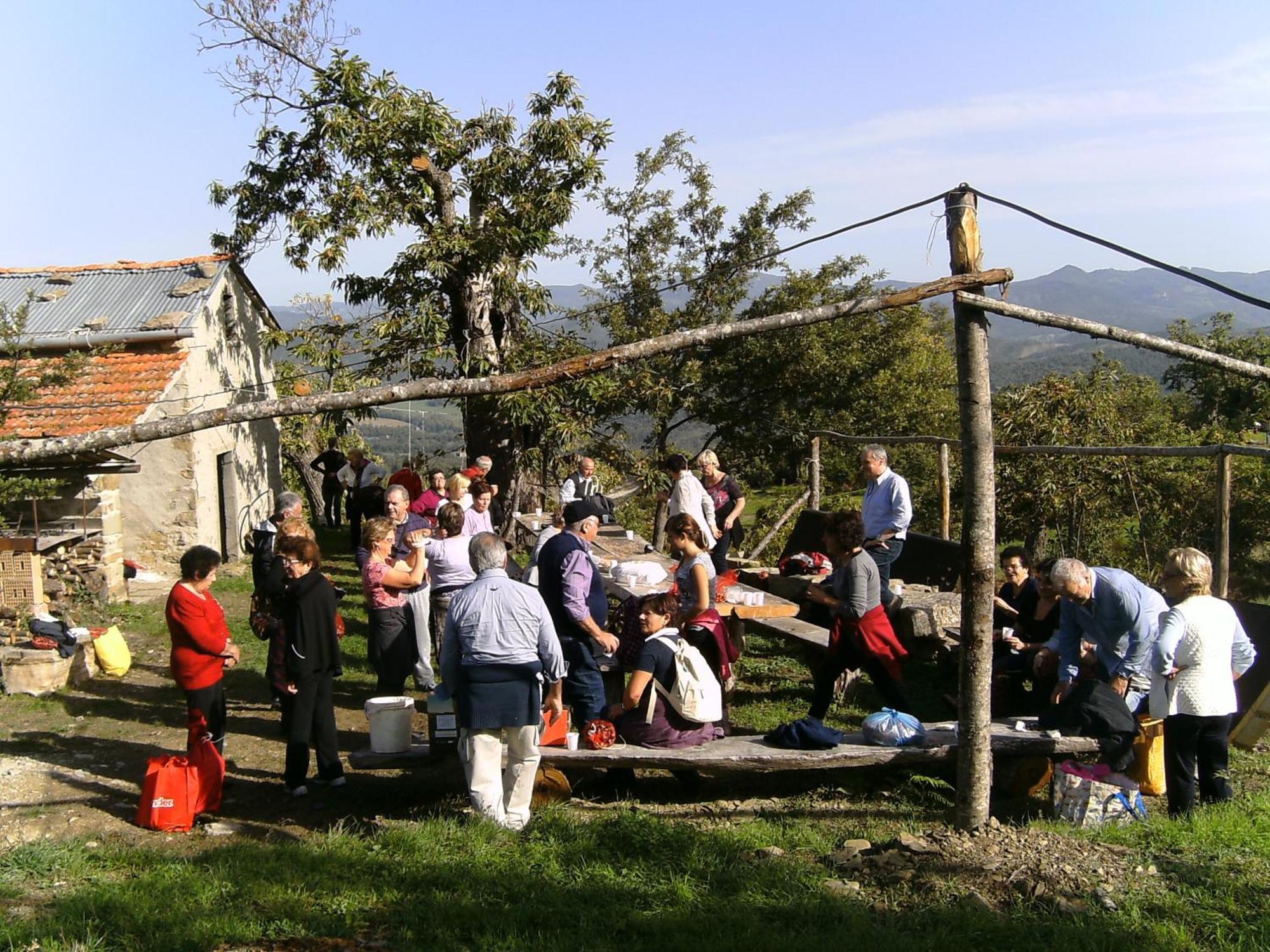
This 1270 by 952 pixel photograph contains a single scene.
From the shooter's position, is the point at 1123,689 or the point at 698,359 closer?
the point at 1123,689

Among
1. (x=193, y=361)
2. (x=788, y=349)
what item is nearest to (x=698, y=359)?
(x=788, y=349)

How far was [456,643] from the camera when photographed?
18.1ft

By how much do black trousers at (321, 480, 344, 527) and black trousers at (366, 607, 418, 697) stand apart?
40.3ft

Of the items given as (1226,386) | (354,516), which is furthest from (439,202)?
(1226,386)

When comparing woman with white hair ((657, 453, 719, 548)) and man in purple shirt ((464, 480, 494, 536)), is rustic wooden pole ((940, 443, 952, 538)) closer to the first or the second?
woman with white hair ((657, 453, 719, 548))

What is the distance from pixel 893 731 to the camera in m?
6.03

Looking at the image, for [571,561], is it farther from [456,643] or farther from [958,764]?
[958,764]

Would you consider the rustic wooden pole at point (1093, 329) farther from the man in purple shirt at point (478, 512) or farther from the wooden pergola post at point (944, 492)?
the wooden pergola post at point (944, 492)

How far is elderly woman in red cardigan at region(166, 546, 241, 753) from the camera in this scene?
627 centimetres

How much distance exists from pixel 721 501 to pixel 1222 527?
4776mm

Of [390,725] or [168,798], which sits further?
[390,725]

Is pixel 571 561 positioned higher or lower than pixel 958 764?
higher

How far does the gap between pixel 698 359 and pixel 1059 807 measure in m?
15.2

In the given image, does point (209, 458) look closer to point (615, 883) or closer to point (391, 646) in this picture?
point (391, 646)
